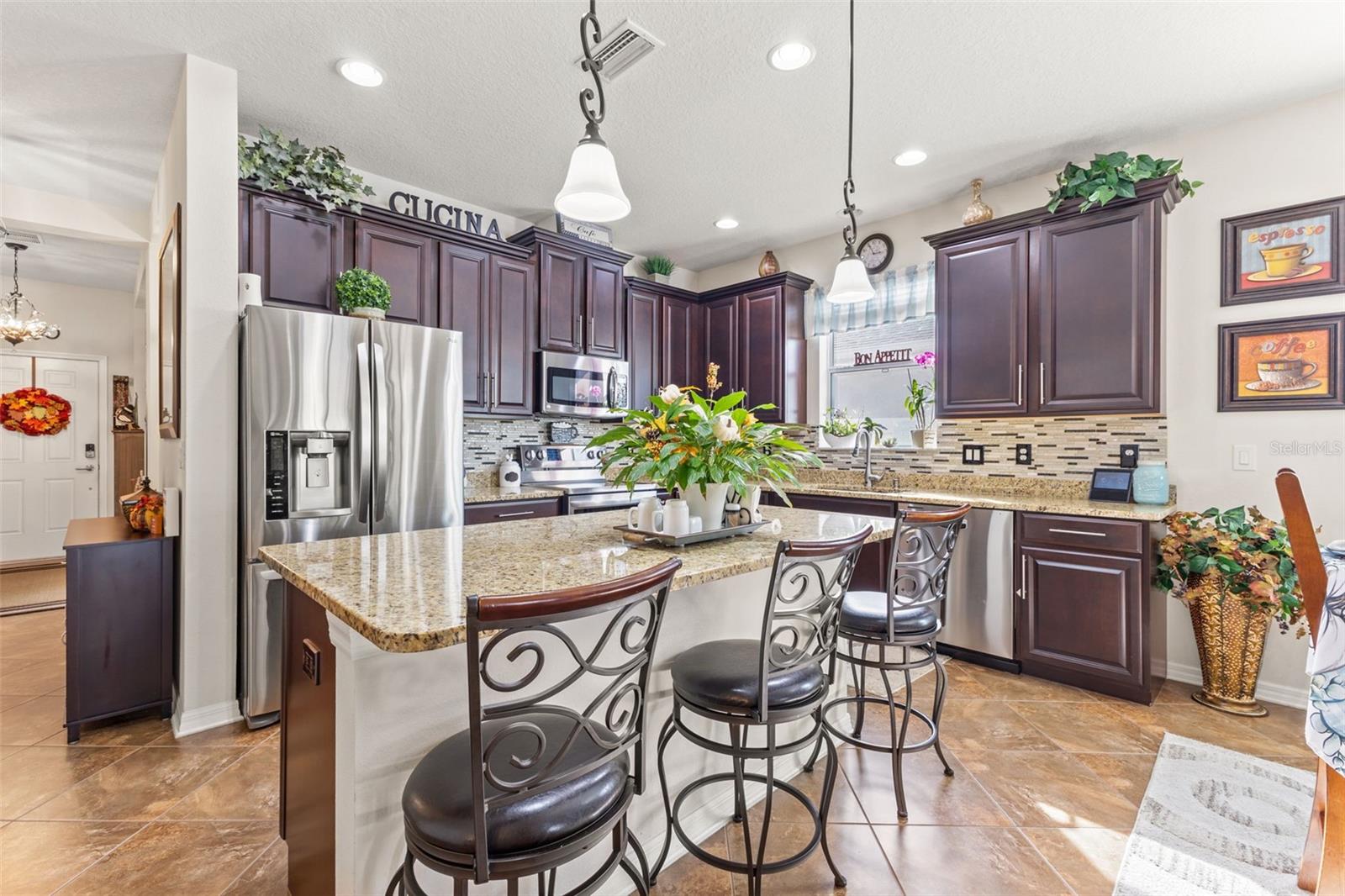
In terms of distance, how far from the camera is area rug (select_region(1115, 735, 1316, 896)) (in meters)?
1.61

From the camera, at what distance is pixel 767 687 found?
1.39 m

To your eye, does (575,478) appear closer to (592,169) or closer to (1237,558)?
(592,169)

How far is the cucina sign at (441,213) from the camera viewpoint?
11.9 feet

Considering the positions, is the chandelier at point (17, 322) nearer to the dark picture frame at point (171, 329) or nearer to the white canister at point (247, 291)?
the dark picture frame at point (171, 329)

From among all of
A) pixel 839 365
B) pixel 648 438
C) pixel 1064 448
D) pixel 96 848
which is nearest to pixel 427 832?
pixel 648 438

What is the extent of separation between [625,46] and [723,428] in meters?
1.67

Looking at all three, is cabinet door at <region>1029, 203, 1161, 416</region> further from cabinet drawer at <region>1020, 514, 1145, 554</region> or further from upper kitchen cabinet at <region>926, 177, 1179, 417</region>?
cabinet drawer at <region>1020, 514, 1145, 554</region>

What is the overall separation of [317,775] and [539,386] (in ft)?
9.59

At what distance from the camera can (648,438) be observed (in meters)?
1.74

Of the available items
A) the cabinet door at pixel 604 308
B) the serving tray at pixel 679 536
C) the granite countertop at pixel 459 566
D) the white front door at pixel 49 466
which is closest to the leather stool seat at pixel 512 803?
the granite countertop at pixel 459 566

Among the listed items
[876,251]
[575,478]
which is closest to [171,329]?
[575,478]

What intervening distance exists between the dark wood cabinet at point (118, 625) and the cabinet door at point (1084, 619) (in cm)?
404

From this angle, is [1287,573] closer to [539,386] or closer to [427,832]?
[427,832]

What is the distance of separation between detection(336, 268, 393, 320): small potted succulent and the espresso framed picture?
4.17 metres
